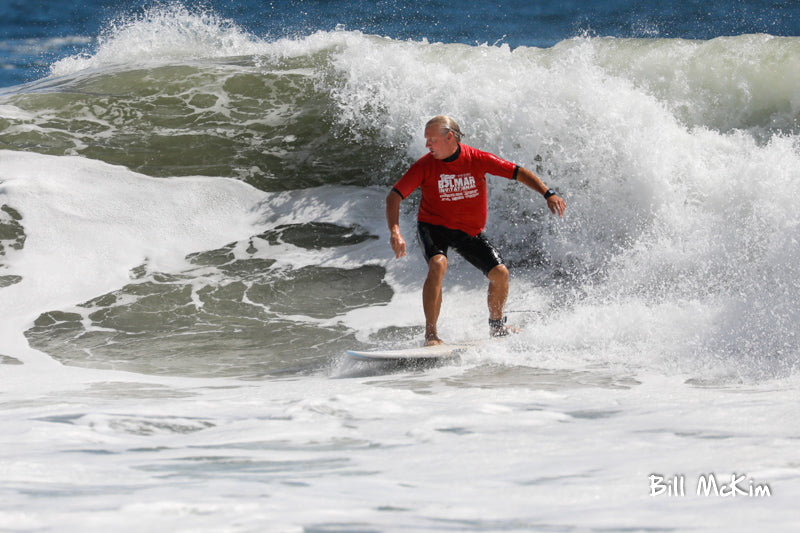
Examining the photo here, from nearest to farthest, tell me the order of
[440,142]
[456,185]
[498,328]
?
[440,142]
[456,185]
[498,328]

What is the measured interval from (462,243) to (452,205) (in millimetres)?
298

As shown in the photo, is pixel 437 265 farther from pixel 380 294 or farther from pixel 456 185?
pixel 380 294

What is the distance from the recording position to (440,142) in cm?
524

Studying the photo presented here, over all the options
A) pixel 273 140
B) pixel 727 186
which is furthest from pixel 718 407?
pixel 273 140

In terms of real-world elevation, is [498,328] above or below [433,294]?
below

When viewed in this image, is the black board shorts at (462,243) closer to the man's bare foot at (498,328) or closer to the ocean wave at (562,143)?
the man's bare foot at (498,328)

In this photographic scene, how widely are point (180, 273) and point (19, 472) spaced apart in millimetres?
5940

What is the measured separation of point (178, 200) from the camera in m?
9.48

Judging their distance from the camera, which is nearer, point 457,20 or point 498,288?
point 498,288

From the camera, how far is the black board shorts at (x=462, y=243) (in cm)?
548
